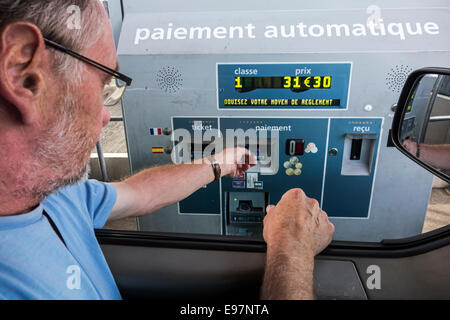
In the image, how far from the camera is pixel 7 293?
0.65m

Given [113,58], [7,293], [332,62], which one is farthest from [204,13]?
[7,293]

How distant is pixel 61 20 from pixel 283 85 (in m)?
1.36

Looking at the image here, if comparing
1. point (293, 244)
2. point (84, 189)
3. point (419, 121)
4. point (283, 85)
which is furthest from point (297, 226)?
point (283, 85)

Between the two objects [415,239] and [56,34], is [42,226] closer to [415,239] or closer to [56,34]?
[56,34]

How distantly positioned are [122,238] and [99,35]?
861 mm

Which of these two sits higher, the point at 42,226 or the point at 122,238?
the point at 42,226

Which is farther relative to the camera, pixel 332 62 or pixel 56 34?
pixel 332 62

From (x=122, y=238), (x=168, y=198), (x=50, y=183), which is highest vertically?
(x=50, y=183)

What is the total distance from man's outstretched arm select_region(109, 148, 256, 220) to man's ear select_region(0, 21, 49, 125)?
0.71m

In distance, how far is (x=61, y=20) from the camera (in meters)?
0.65

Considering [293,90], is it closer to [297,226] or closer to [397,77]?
[397,77]

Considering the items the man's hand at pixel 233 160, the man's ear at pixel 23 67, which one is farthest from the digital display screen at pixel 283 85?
the man's ear at pixel 23 67
